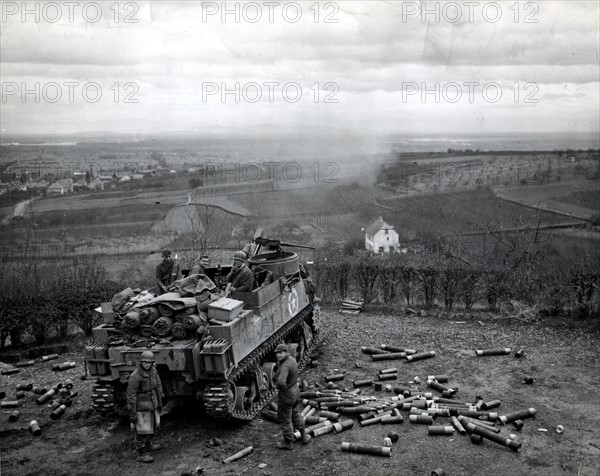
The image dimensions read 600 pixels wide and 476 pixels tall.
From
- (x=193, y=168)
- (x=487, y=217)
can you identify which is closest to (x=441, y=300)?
(x=487, y=217)

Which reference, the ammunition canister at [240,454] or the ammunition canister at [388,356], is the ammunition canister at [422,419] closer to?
the ammunition canister at [240,454]

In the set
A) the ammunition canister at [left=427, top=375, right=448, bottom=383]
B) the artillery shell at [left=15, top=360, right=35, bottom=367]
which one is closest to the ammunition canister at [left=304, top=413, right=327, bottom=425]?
the ammunition canister at [left=427, top=375, right=448, bottom=383]

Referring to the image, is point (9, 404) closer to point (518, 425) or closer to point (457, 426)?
point (457, 426)

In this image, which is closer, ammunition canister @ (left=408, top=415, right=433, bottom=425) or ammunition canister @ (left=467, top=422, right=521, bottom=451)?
ammunition canister @ (left=467, top=422, right=521, bottom=451)

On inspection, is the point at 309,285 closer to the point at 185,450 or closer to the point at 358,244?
the point at 185,450

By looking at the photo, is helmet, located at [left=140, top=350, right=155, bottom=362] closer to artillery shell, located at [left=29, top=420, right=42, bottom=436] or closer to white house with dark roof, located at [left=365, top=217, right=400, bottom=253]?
artillery shell, located at [left=29, top=420, right=42, bottom=436]

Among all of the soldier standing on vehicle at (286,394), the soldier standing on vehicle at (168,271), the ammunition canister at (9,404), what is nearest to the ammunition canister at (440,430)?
the soldier standing on vehicle at (286,394)
